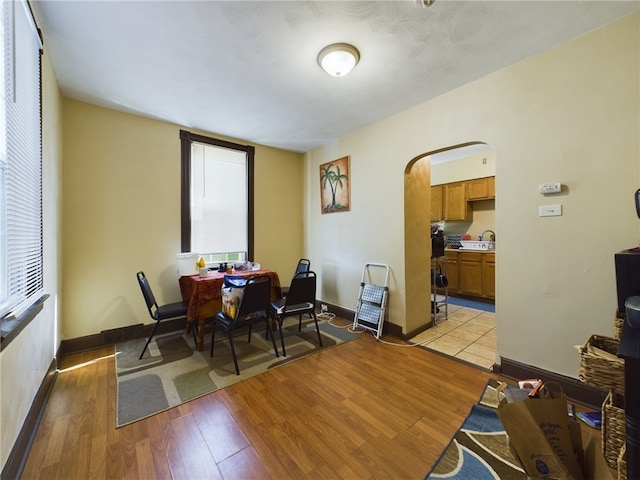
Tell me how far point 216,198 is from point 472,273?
4.73 metres

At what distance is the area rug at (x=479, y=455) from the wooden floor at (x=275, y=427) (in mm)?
56

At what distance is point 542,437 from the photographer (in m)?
1.21

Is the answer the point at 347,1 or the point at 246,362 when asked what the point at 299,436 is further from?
the point at 347,1

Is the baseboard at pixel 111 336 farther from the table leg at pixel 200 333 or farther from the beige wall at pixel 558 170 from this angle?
the beige wall at pixel 558 170

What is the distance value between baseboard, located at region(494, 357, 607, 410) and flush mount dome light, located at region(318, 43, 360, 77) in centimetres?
285

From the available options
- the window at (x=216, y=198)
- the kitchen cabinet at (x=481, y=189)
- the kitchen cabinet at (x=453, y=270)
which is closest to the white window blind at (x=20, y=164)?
the window at (x=216, y=198)

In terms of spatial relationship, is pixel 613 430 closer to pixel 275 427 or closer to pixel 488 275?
pixel 275 427

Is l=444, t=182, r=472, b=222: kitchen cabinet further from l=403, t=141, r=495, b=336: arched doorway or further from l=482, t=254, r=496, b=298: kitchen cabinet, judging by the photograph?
l=403, t=141, r=495, b=336: arched doorway

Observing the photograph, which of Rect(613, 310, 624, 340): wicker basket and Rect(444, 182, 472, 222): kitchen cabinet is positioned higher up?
Rect(444, 182, 472, 222): kitchen cabinet

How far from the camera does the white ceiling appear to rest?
1.63 m

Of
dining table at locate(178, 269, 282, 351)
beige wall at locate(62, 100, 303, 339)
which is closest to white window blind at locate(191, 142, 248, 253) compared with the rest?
beige wall at locate(62, 100, 303, 339)

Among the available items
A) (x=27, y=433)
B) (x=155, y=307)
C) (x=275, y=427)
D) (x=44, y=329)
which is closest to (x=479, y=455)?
(x=275, y=427)

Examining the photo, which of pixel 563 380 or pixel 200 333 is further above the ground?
pixel 200 333

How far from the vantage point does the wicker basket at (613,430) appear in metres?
1.23
